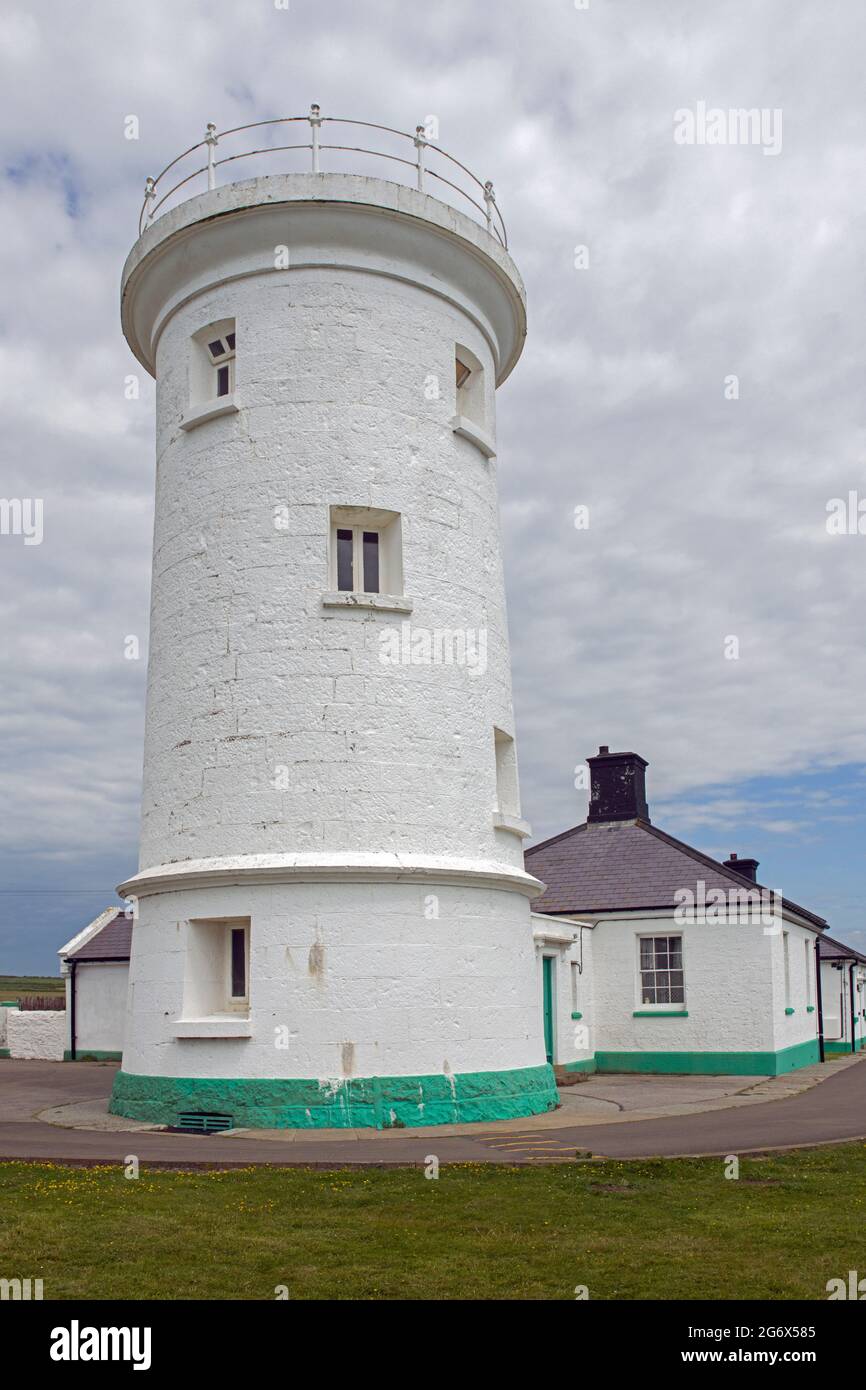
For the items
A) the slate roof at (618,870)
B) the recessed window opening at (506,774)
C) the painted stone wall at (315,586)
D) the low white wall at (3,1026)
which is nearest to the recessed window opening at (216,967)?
the painted stone wall at (315,586)

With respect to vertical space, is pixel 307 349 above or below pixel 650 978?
above

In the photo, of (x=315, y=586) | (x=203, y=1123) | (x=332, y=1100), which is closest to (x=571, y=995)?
(x=332, y=1100)

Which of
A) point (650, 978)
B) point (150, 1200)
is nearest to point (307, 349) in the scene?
point (150, 1200)

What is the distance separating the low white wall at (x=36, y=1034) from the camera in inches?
1216

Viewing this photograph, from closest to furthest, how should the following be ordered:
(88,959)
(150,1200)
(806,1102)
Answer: (150,1200) → (806,1102) → (88,959)

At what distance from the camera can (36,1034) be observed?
31.2 meters

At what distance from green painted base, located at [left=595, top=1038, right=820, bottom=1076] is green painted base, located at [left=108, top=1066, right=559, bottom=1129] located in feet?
32.0

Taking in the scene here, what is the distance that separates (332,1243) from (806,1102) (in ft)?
41.9

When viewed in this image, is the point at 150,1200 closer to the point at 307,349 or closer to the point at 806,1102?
the point at 307,349

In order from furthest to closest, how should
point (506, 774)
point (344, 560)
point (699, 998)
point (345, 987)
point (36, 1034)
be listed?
1. point (36, 1034)
2. point (699, 998)
3. point (506, 774)
4. point (344, 560)
5. point (345, 987)

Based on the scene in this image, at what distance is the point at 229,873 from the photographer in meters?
14.7

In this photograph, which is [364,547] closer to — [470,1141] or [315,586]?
[315,586]

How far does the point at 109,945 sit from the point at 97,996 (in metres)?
1.24
